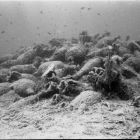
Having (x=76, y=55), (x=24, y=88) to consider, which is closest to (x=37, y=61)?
(x=76, y=55)

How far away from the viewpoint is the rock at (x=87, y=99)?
4965 mm

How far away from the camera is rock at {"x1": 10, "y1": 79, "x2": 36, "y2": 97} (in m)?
6.68

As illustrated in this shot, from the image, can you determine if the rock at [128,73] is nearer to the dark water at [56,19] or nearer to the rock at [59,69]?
the rock at [59,69]

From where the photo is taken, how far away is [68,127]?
12.6 feet

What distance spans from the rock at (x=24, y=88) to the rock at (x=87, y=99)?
218 centimetres

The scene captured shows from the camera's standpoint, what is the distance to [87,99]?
507 centimetres

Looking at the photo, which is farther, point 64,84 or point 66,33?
point 66,33

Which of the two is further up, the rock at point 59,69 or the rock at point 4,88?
the rock at point 59,69

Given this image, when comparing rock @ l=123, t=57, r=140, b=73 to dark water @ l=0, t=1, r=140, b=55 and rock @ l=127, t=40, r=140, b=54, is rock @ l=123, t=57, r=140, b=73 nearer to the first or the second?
rock @ l=127, t=40, r=140, b=54

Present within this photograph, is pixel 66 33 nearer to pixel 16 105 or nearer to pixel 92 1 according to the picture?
pixel 92 1

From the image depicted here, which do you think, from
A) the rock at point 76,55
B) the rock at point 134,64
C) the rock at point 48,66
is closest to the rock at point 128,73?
the rock at point 134,64

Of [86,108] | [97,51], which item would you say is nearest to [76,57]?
[97,51]

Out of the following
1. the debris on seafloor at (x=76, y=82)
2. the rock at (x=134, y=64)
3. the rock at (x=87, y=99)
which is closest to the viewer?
the rock at (x=87, y=99)

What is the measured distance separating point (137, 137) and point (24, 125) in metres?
2.58
